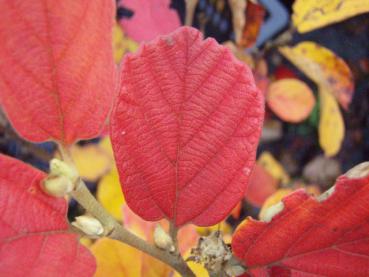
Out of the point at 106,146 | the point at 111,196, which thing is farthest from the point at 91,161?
the point at 111,196

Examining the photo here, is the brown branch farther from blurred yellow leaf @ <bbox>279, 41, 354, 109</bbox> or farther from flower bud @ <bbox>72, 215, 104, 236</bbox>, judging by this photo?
blurred yellow leaf @ <bbox>279, 41, 354, 109</bbox>

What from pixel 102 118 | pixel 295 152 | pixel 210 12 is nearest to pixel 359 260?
pixel 102 118

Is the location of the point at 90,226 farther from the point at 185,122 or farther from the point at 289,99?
the point at 289,99

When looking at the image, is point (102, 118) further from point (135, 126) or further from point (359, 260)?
point (359, 260)

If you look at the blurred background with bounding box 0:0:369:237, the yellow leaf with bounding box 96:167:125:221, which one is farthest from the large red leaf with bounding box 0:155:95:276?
the yellow leaf with bounding box 96:167:125:221

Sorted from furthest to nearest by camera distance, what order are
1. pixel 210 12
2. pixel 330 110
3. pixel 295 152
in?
1. pixel 295 152
2. pixel 210 12
3. pixel 330 110

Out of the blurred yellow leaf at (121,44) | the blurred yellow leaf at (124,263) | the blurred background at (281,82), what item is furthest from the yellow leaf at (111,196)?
the blurred yellow leaf at (124,263)
